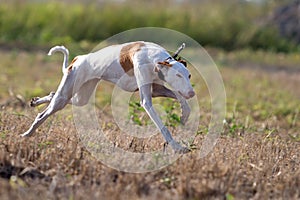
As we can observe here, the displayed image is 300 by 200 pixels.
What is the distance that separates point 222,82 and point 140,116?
21.0ft

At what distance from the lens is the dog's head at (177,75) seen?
5.91 metres

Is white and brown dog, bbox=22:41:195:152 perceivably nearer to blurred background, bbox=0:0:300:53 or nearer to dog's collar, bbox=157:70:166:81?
dog's collar, bbox=157:70:166:81

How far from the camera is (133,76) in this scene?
6379 millimetres

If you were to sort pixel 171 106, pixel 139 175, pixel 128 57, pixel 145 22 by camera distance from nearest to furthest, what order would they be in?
pixel 139 175 < pixel 128 57 < pixel 171 106 < pixel 145 22

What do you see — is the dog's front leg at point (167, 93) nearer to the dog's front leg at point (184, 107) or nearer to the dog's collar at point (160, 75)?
the dog's front leg at point (184, 107)

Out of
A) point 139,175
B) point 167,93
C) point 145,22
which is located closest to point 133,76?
point 167,93

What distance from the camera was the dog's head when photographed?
5910mm

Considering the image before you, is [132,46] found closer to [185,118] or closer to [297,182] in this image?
[185,118]

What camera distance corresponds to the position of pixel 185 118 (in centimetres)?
652

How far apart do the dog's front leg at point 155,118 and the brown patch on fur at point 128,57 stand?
284 millimetres

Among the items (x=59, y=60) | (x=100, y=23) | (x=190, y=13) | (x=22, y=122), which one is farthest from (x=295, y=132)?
(x=190, y=13)

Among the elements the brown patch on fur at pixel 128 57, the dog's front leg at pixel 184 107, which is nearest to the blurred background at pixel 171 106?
the dog's front leg at pixel 184 107

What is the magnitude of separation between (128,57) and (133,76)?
189 mm

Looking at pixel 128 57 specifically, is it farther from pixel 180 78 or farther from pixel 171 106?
pixel 171 106
